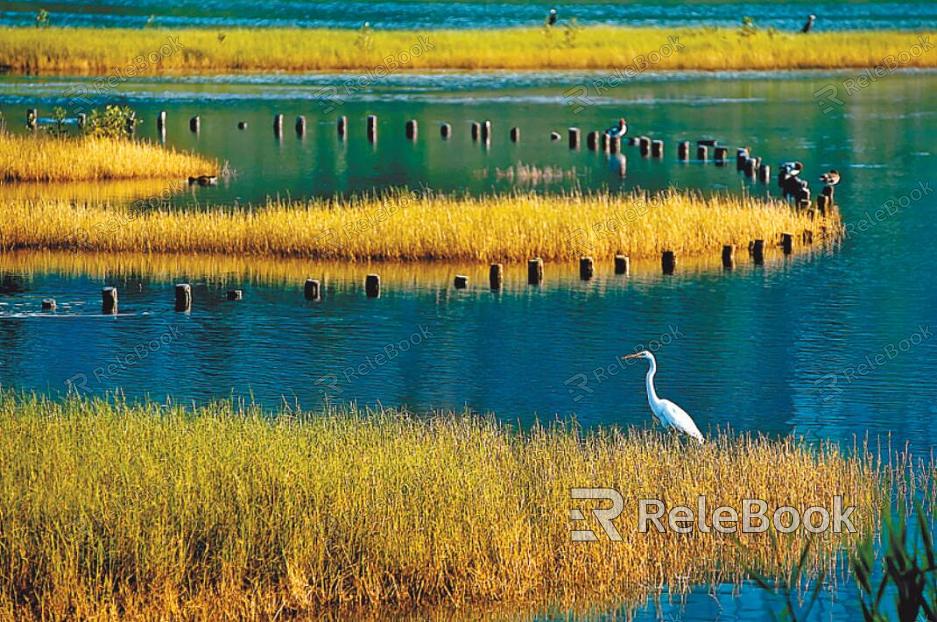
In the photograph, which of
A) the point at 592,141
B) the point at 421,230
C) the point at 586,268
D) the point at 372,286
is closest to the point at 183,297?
the point at 372,286

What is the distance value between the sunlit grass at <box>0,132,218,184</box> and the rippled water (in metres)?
55.4

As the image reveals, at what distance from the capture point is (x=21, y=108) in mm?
58344

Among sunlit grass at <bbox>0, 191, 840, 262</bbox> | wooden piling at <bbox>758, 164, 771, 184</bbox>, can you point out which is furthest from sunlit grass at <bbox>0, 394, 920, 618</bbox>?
wooden piling at <bbox>758, 164, 771, 184</bbox>

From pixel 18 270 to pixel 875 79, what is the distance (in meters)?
51.8

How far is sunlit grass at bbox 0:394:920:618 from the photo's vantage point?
13234mm

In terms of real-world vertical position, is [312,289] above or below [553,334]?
above

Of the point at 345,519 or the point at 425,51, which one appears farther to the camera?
the point at 425,51

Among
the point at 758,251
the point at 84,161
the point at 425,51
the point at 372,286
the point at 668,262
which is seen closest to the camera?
the point at 372,286

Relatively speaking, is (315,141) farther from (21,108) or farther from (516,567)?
(516,567)

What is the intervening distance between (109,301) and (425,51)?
55.0m

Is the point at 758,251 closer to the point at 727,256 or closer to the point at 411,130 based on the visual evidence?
the point at 727,256

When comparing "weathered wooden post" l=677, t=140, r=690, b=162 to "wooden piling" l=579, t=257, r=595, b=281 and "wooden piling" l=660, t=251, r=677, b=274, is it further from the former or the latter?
"wooden piling" l=579, t=257, r=595, b=281

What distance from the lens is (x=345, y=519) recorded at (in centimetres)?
1395

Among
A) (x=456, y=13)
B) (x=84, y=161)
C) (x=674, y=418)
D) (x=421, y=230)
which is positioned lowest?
(x=674, y=418)
